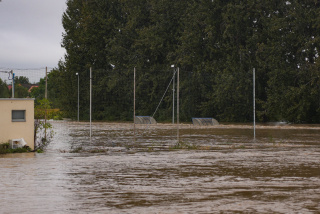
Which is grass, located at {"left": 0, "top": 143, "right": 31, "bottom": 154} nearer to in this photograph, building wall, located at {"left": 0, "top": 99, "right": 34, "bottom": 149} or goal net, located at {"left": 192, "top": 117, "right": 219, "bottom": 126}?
building wall, located at {"left": 0, "top": 99, "right": 34, "bottom": 149}

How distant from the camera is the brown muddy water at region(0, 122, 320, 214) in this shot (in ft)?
32.9

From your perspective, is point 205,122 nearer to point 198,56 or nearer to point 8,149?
point 198,56

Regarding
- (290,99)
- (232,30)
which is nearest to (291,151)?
(290,99)

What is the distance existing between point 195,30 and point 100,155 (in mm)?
41117

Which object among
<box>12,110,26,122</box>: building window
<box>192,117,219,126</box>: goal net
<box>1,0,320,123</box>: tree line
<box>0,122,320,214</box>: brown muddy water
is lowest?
<box>0,122,320,214</box>: brown muddy water

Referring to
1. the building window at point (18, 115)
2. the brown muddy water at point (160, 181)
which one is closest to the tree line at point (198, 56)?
the building window at point (18, 115)

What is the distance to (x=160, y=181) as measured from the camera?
43.1 feet

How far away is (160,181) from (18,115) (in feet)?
29.4

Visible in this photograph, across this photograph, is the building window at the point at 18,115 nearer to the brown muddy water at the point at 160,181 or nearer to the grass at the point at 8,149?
the grass at the point at 8,149

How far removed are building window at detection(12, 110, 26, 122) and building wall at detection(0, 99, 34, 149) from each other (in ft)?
0.37

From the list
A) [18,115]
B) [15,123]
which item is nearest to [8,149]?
[15,123]

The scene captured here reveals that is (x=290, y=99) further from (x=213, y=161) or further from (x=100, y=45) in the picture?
(x=213, y=161)

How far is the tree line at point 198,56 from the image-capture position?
5059 cm

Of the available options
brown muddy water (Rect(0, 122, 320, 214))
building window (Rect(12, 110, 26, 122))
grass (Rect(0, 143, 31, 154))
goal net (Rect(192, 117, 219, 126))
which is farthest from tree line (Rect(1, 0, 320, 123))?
grass (Rect(0, 143, 31, 154))
